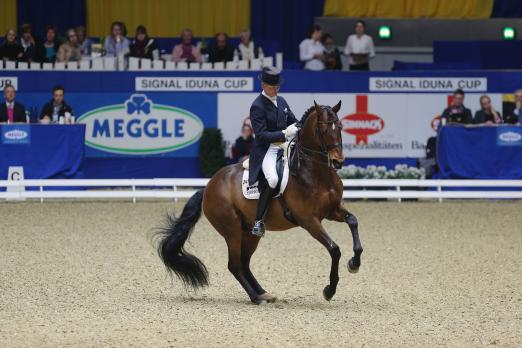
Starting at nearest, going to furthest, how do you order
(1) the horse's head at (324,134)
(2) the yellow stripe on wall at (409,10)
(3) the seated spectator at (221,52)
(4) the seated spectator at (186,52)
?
(1) the horse's head at (324,134), (3) the seated spectator at (221,52), (4) the seated spectator at (186,52), (2) the yellow stripe on wall at (409,10)

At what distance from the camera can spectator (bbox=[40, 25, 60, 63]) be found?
60.8ft

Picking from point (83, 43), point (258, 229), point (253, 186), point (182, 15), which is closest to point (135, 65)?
point (83, 43)

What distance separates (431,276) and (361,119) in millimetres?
8696

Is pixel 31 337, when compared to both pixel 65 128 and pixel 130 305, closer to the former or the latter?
pixel 130 305

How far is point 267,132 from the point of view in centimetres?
832

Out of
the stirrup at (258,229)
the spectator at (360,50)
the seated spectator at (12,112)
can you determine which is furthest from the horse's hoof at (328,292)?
the spectator at (360,50)

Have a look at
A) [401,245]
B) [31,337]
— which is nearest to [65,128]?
[401,245]

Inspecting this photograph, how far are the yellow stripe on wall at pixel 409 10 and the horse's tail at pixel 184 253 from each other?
1497 cm

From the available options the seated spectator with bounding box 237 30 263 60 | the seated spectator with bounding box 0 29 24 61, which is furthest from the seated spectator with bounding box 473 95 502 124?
the seated spectator with bounding box 0 29 24 61

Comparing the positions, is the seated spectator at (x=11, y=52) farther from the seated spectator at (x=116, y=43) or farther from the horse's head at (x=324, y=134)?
the horse's head at (x=324, y=134)

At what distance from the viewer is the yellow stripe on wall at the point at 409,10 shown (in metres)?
23.3

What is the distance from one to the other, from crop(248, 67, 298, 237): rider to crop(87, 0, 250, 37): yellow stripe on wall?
1562cm

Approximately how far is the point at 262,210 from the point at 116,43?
11.0 m

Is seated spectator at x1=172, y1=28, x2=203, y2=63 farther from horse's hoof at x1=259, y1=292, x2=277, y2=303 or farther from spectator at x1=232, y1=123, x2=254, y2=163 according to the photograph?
horse's hoof at x1=259, y1=292, x2=277, y2=303
